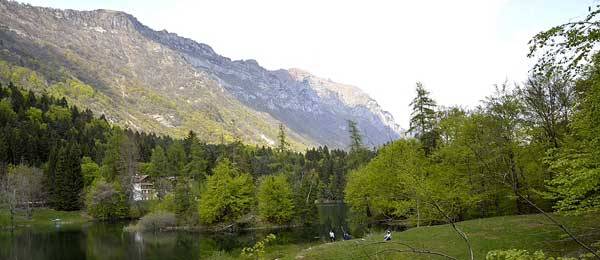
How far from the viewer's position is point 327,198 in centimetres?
14038

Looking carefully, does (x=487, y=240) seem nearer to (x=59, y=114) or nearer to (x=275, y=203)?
(x=275, y=203)

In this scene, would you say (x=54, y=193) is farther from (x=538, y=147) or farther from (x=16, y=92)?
(x=538, y=147)

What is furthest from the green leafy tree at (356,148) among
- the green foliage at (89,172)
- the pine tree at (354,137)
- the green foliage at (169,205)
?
the green foliage at (89,172)

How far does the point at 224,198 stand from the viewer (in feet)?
235

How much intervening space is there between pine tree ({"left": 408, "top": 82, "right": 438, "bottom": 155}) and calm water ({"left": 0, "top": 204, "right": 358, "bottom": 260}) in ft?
52.6

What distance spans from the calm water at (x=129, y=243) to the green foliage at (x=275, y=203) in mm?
4516

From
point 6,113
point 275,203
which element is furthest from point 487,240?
point 6,113

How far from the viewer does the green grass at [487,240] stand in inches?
862

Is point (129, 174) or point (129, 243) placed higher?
point (129, 174)

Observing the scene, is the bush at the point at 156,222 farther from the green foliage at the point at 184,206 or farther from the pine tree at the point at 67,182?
the pine tree at the point at 67,182

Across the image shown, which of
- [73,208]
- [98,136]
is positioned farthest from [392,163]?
[98,136]

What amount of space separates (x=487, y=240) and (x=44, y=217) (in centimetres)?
9287

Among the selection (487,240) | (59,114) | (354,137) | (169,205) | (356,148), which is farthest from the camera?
(59,114)

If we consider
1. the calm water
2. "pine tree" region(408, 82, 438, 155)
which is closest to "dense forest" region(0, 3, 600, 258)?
"pine tree" region(408, 82, 438, 155)
